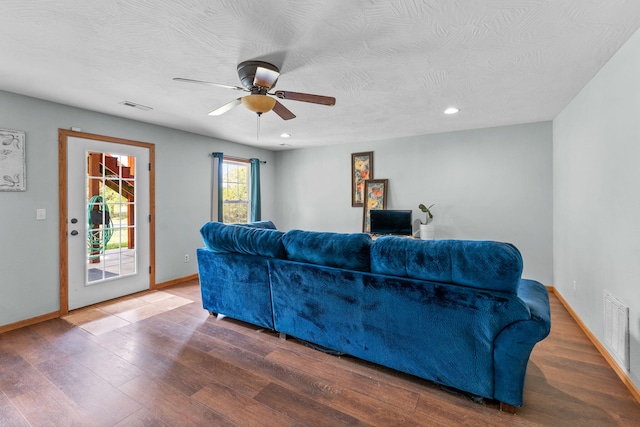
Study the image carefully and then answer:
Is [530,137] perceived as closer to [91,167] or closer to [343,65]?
[343,65]

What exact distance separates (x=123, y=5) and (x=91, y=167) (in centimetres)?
263

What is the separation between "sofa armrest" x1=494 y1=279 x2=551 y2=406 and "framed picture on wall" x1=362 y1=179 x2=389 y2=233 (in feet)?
11.3

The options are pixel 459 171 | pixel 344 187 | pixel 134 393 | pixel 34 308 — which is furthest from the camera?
pixel 344 187

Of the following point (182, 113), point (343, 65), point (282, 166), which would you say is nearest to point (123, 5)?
point (343, 65)

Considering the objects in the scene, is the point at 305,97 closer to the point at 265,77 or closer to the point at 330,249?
the point at 265,77

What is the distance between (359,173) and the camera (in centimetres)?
543

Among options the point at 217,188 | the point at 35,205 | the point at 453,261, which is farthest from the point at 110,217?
the point at 453,261

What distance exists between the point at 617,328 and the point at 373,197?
3543mm

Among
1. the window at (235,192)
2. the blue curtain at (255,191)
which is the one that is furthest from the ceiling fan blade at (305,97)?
the blue curtain at (255,191)

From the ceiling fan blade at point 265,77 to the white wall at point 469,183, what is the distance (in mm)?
3267

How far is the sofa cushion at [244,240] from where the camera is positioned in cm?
262

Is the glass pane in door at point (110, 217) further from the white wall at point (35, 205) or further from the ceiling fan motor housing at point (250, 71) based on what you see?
the ceiling fan motor housing at point (250, 71)

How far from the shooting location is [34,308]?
10.1ft

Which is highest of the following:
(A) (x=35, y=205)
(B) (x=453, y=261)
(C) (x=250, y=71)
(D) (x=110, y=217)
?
(C) (x=250, y=71)
